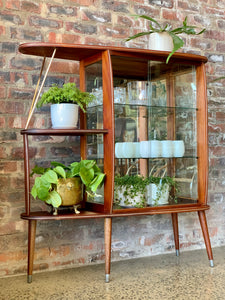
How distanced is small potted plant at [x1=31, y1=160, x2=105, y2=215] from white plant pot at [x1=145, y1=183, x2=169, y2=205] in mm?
367

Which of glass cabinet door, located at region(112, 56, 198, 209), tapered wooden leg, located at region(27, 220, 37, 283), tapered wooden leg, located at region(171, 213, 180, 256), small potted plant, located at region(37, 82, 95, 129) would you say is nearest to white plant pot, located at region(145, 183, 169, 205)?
glass cabinet door, located at region(112, 56, 198, 209)

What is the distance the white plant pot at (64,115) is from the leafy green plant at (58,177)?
0.25 m

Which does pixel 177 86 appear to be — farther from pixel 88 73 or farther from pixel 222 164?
pixel 222 164

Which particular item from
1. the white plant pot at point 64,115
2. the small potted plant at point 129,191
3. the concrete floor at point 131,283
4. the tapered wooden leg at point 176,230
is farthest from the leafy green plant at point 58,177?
the tapered wooden leg at point 176,230

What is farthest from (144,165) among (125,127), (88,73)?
(88,73)

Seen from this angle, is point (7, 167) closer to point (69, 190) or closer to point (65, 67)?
point (69, 190)

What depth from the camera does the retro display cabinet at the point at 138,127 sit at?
2.55 meters

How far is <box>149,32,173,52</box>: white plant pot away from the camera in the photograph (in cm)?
278

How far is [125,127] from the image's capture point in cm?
269

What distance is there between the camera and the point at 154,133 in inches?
110

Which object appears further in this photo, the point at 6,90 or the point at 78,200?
the point at 6,90

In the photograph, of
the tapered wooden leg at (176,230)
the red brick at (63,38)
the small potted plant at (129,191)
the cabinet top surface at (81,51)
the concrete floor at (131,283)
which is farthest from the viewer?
the tapered wooden leg at (176,230)

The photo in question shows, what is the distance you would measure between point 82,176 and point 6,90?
0.81 meters

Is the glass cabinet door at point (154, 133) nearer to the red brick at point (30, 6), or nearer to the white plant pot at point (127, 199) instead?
the white plant pot at point (127, 199)
